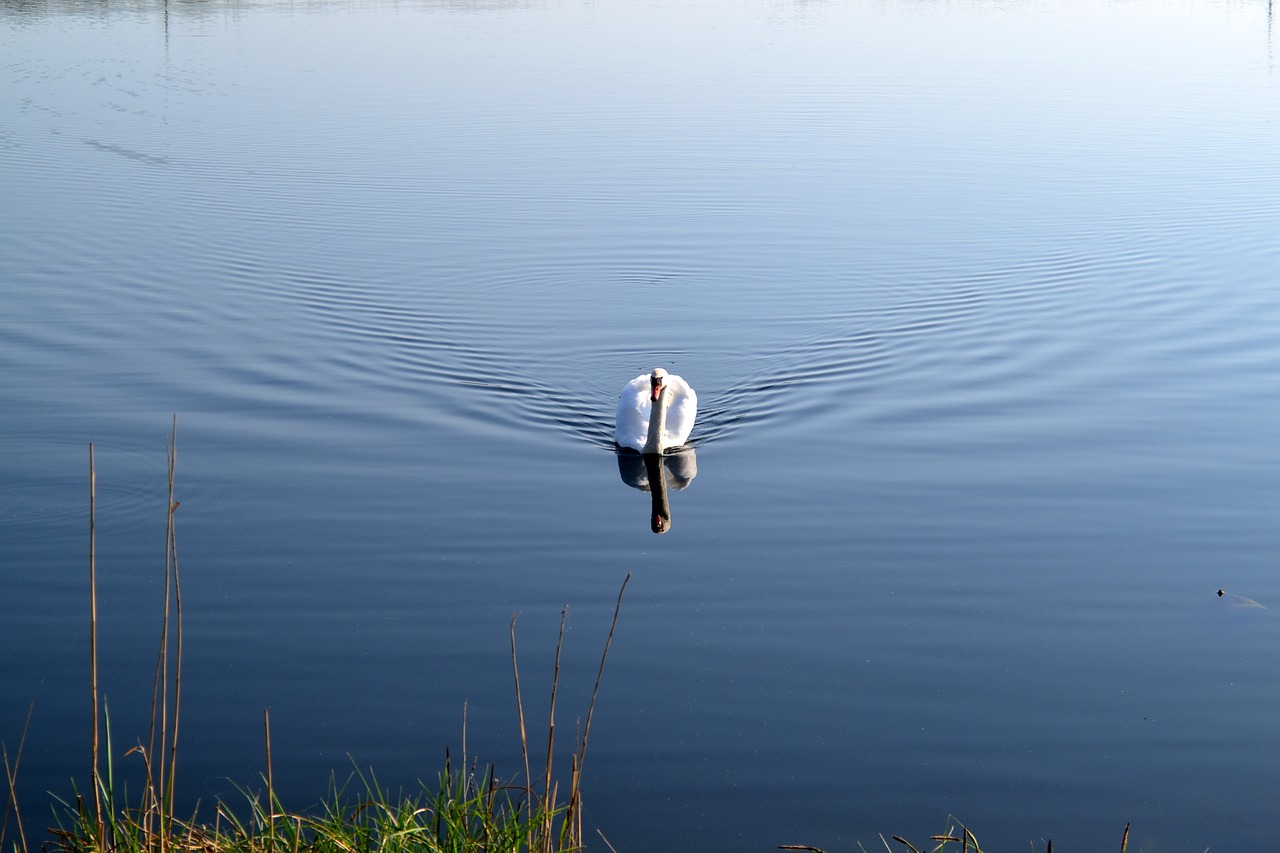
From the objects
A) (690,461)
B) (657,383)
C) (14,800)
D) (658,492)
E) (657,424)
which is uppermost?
(657,383)

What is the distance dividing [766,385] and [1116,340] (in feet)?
13.5

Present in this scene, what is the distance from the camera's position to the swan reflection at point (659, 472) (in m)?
12.0

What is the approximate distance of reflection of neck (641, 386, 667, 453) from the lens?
502 inches

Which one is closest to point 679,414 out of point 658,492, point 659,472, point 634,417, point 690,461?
point 634,417

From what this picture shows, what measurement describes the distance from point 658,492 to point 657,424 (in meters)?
0.87

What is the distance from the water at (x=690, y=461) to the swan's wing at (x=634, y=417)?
355 mm

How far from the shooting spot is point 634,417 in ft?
43.0

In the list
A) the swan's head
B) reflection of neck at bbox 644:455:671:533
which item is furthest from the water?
the swan's head

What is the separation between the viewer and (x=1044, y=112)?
3147 centimetres

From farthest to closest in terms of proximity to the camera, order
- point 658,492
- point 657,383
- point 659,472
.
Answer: point 657,383, point 659,472, point 658,492

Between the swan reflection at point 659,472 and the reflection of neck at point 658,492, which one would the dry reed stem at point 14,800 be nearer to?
the reflection of neck at point 658,492

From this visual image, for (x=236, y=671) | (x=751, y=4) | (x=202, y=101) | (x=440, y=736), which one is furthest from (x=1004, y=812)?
(x=751, y=4)

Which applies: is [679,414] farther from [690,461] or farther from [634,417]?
[690,461]

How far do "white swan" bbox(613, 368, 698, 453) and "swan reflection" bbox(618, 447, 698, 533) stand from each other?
0.09 metres
